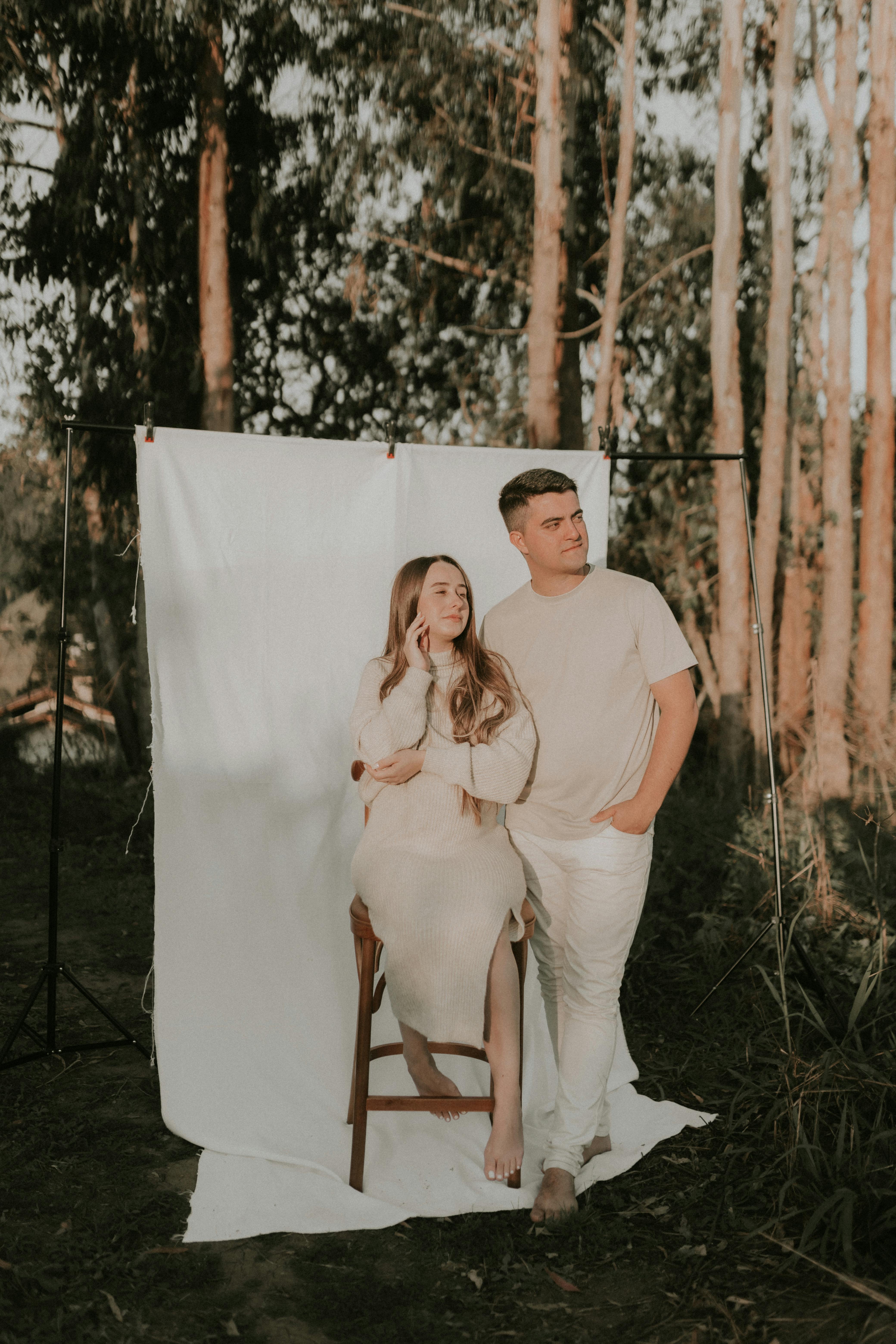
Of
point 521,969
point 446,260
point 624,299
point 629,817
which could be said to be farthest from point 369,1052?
point 624,299

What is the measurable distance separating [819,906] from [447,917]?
6.51 feet

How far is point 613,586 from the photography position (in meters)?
2.54

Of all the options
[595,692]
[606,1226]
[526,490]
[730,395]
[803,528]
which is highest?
[730,395]

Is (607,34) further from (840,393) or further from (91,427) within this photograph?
(91,427)

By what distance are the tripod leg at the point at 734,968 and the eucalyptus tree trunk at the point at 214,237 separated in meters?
5.01

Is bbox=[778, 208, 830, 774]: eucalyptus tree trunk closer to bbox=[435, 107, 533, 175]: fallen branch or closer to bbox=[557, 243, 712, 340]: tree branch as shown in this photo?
bbox=[557, 243, 712, 340]: tree branch

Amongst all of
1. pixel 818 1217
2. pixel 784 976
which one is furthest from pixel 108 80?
pixel 818 1217

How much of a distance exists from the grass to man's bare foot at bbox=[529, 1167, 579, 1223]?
0.11 ft

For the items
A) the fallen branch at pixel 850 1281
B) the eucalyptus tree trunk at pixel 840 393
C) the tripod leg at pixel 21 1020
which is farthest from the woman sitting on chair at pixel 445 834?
the eucalyptus tree trunk at pixel 840 393

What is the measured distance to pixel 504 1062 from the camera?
256 cm

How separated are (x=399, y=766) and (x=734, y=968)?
1462mm

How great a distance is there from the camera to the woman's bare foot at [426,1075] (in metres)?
2.69

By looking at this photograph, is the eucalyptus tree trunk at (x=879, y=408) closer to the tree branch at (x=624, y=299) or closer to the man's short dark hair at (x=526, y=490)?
the tree branch at (x=624, y=299)

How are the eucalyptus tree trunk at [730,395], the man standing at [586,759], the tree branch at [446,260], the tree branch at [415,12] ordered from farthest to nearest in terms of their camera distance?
the tree branch at [446,260] < the tree branch at [415,12] < the eucalyptus tree trunk at [730,395] < the man standing at [586,759]
